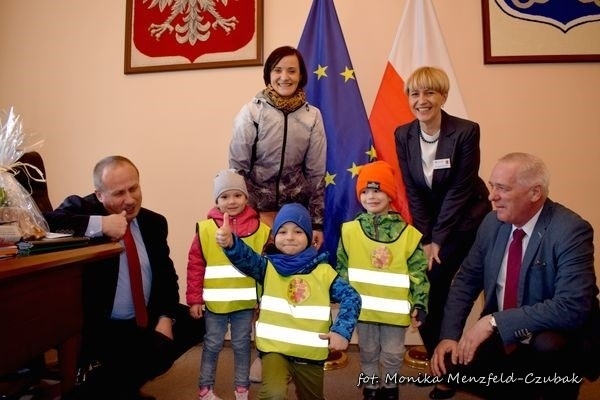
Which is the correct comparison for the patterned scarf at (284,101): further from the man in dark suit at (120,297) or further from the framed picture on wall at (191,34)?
the framed picture on wall at (191,34)

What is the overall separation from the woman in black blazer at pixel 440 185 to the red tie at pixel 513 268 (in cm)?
48

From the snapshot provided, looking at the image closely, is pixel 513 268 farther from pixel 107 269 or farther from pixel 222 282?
pixel 107 269

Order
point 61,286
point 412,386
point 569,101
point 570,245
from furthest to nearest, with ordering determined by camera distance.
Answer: point 569,101
point 412,386
point 570,245
point 61,286

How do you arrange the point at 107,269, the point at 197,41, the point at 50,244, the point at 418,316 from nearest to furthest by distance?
the point at 50,244 → the point at 107,269 → the point at 418,316 → the point at 197,41

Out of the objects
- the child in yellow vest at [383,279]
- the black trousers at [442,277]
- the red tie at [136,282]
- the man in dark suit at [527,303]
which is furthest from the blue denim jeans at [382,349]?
the red tie at [136,282]

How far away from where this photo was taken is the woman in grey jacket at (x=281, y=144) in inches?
104

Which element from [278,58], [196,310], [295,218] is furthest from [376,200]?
[196,310]

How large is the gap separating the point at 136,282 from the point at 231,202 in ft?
2.06

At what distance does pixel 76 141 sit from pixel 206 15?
5.11ft

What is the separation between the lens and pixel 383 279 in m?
2.31

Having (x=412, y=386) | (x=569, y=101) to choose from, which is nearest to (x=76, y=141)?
Result: (x=412, y=386)

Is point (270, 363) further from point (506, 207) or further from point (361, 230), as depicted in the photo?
point (506, 207)

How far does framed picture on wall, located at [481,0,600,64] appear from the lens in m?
3.46

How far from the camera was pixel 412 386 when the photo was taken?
2617 mm
